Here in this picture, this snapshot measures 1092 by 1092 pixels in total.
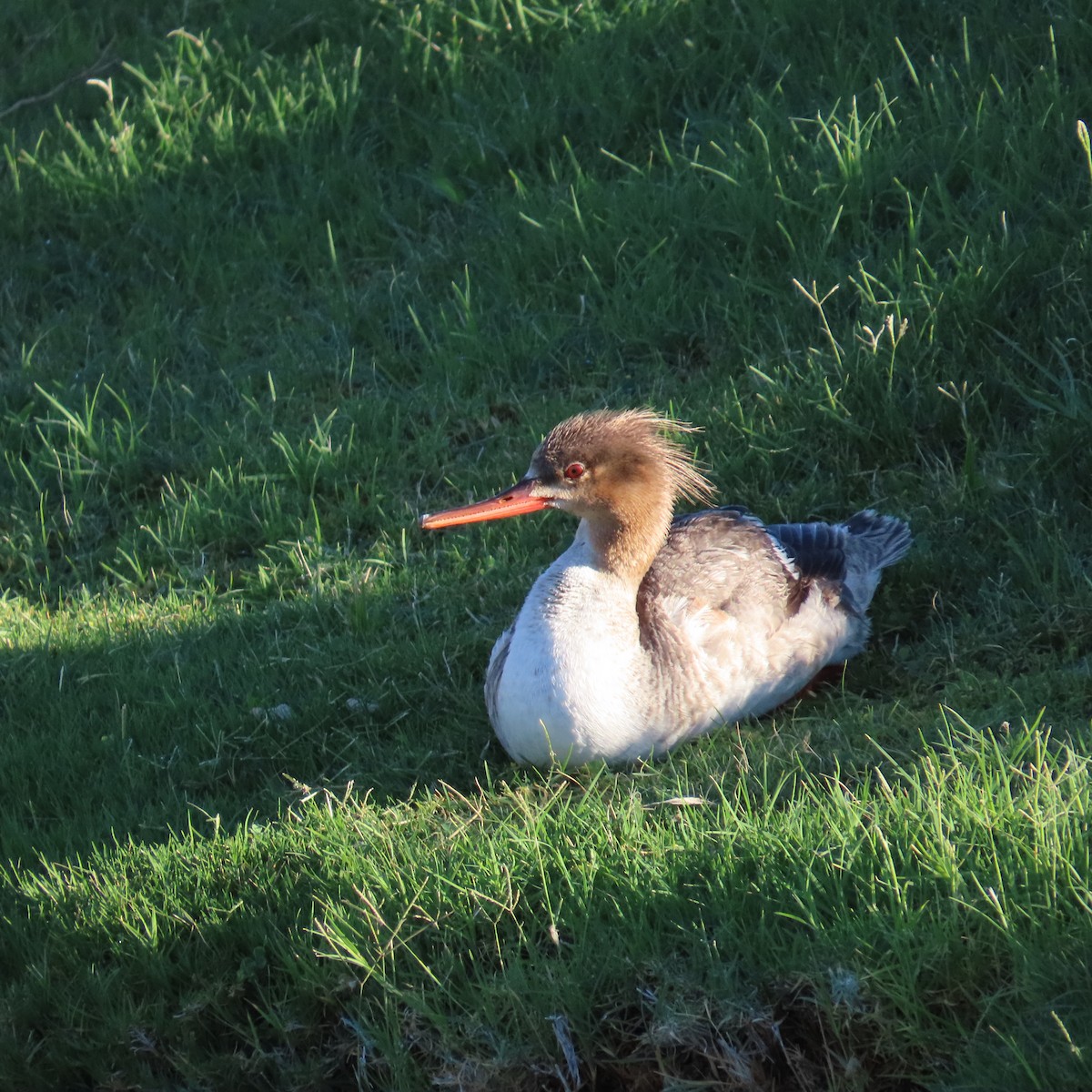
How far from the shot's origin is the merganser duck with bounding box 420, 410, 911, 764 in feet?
12.7

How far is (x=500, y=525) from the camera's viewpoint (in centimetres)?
523

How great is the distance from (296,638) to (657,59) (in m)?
3.52

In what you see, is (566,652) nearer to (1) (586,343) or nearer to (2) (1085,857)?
(2) (1085,857)

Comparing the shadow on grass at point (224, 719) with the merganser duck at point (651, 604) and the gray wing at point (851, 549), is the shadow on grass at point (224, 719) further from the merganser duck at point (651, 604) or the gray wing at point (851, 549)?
the gray wing at point (851, 549)

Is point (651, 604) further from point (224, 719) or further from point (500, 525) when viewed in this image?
point (224, 719)

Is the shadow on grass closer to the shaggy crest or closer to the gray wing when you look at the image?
the shaggy crest

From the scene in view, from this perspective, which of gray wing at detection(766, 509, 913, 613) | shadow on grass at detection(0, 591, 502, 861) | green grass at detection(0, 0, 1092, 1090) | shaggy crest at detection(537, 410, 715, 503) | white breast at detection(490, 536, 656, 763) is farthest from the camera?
gray wing at detection(766, 509, 913, 613)

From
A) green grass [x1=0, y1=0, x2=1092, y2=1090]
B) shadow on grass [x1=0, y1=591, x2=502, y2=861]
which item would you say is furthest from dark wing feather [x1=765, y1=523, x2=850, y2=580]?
shadow on grass [x1=0, y1=591, x2=502, y2=861]

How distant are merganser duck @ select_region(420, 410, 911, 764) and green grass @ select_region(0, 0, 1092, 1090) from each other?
0.43ft

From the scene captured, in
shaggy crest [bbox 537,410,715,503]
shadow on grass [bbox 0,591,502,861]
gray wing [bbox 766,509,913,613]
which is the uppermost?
shaggy crest [bbox 537,410,715,503]

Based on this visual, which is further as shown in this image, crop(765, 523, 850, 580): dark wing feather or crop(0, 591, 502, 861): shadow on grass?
crop(765, 523, 850, 580): dark wing feather

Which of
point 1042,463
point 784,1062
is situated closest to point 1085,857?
point 784,1062

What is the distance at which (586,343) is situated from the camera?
5.82 metres

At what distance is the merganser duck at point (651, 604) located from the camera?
3.87 meters
